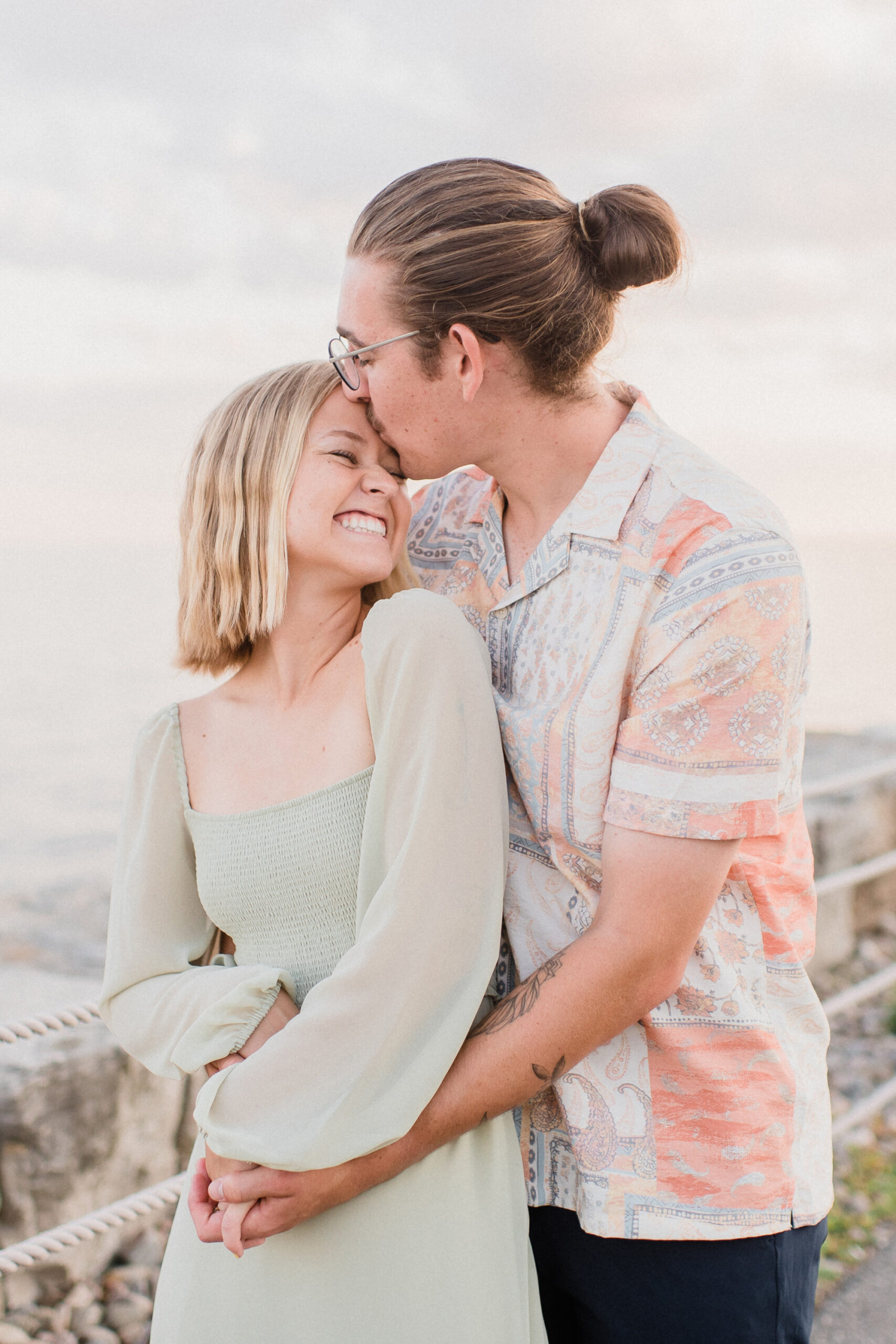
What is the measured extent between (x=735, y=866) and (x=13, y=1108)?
1622mm

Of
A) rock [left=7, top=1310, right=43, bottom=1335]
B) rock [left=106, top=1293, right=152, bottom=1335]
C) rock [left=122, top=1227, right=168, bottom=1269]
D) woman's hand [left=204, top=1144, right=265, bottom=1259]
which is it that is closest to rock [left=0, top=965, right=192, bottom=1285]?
rock [left=7, top=1310, right=43, bottom=1335]

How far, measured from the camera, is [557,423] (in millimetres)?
1829

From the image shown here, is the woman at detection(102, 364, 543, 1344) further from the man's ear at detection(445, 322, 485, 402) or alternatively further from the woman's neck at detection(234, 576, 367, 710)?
the man's ear at detection(445, 322, 485, 402)

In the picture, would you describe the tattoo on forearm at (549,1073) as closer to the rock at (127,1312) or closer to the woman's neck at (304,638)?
the woman's neck at (304,638)

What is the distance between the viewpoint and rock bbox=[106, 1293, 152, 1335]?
2680mm

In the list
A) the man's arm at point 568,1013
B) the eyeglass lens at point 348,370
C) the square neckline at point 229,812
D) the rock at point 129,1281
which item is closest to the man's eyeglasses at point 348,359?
the eyeglass lens at point 348,370

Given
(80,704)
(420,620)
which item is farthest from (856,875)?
(80,704)

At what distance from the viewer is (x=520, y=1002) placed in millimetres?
1557

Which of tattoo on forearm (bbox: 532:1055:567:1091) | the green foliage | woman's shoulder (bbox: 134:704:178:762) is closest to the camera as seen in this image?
tattoo on forearm (bbox: 532:1055:567:1091)

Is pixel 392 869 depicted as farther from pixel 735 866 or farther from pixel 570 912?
pixel 735 866

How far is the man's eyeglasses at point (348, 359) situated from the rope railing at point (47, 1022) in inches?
47.6

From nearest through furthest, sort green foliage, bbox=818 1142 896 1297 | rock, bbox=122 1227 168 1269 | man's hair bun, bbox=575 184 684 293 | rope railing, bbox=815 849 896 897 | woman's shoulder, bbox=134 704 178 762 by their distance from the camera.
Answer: man's hair bun, bbox=575 184 684 293 < woman's shoulder, bbox=134 704 178 762 < rock, bbox=122 1227 168 1269 < green foliage, bbox=818 1142 896 1297 < rope railing, bbox=815 849 896 897

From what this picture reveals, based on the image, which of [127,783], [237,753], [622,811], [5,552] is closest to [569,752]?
[622,811]

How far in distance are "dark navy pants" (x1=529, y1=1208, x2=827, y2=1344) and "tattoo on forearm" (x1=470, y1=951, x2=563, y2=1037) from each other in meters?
0.41
